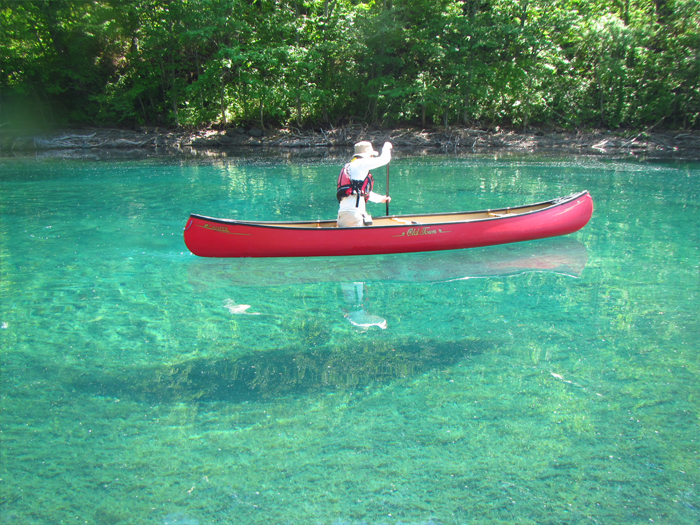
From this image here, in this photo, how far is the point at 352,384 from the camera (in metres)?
3.88

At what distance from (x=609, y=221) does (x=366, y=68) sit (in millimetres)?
17942

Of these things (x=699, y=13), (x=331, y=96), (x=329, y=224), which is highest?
(x=699, y=13)

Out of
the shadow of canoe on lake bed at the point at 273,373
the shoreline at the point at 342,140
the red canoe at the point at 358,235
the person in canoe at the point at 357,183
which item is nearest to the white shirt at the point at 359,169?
the person in canoe at the point at 357,183

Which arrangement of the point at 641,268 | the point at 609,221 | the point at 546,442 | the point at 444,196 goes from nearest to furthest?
the point at 546,442 → the point at 641,268 → the point at 609,221 → the point at 444,196

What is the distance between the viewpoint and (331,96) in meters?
24.2

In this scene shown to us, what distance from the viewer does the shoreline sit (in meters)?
21.2

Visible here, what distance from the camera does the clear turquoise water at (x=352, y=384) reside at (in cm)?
278

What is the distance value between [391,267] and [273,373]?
3.13 m

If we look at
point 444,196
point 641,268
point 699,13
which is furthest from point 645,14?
point 641,268

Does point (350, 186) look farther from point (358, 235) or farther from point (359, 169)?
point (358, 235)

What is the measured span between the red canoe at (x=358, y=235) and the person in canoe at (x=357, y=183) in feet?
1.01

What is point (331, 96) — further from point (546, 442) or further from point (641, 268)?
point (546, 442)

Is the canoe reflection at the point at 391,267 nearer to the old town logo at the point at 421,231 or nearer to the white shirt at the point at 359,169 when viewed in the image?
the old town logo at the point at 421,231

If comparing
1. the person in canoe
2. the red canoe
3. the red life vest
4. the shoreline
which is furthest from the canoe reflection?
the shoreline
